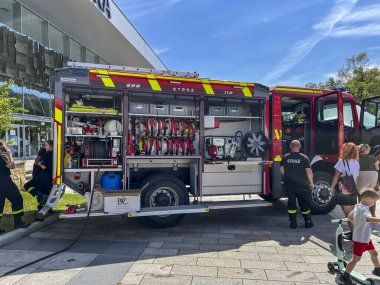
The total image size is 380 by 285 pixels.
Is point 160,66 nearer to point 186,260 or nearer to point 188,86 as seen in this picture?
point 188,86

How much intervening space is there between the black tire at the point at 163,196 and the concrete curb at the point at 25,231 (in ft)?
5.93

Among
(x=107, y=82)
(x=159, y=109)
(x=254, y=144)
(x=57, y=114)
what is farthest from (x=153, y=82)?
(x=254, y=144)

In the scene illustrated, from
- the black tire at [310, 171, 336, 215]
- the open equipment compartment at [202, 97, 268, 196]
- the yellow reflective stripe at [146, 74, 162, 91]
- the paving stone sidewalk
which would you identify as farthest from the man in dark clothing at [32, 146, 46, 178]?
the black tire at [310, 171, 336, 215]

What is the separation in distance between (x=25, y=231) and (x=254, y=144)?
4247 mm

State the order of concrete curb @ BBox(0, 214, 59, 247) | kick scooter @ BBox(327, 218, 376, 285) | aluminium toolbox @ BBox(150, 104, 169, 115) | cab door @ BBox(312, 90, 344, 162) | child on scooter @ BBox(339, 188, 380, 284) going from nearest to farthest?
child on scooter @ BBox(339, 188, 380, 284)
kick scooter @ BBox(327, 218, 376, 285)
concrete curb @ BBox(0, 214, 59, 247)
aluminium toolbox @ BBox(150, 104, 169, 115)
cab door @ BBox(312, 90, 344, 162)

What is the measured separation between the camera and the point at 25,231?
5449mm

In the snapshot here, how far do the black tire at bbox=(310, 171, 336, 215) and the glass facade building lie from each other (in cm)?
1137

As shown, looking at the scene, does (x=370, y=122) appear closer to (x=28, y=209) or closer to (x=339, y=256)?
(x=339, y=256)

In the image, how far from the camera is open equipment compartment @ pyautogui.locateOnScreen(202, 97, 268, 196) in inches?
242

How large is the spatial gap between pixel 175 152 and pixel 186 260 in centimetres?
217

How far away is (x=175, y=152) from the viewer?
604 cm

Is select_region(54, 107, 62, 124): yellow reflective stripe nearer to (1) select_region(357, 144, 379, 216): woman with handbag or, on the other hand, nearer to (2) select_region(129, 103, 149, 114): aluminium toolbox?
(2) select_region(129, 103, 149, 114): aluminium toolbox

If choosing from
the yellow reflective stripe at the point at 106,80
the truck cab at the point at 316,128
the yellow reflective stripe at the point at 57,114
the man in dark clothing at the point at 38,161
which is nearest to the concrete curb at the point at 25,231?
the man in dark clothing at the point at 38,161

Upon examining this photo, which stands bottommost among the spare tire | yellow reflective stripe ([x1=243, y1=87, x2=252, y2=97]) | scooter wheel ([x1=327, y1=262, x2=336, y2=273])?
scooter wheel ([x1=327, y1=262, x2=336, y2=273])
